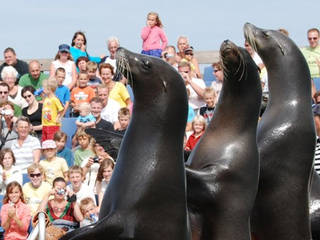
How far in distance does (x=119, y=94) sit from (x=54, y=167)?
2.26 m

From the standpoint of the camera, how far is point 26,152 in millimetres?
14883

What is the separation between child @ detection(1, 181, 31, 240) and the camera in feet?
39.8

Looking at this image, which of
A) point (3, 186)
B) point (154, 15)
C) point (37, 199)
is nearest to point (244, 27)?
point (37, 199)

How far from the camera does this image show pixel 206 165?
22.9 ft

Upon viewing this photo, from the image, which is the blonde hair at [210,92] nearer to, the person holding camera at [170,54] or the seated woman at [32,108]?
the person holding camera at [170,54]

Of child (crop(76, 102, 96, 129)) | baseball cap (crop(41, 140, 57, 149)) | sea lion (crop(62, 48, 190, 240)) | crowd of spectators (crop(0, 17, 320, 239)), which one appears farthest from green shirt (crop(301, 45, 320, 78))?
sea lion (crop(62, 48, 190, 240))

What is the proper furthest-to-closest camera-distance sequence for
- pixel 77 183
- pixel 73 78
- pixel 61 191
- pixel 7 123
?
pixel 73 78, pixel 7 123, pixel 77 183, pixel 61 191

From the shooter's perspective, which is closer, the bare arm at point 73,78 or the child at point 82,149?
the child at point 82,149

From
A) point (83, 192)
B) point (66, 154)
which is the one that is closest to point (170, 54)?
point (66, 154)

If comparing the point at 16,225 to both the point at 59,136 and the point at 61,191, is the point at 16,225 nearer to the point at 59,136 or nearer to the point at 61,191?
the point at 61,191

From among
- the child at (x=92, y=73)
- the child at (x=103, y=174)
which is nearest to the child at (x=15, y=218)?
the child at (x=103, y=174)

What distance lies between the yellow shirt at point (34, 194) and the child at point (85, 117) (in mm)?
1902

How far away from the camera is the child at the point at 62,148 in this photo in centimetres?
1480

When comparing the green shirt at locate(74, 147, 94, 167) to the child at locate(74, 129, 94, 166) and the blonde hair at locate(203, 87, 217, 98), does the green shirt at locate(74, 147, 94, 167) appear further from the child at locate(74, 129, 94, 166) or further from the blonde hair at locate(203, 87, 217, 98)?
the blonde hair at locate(203, 87, 217, 98)
